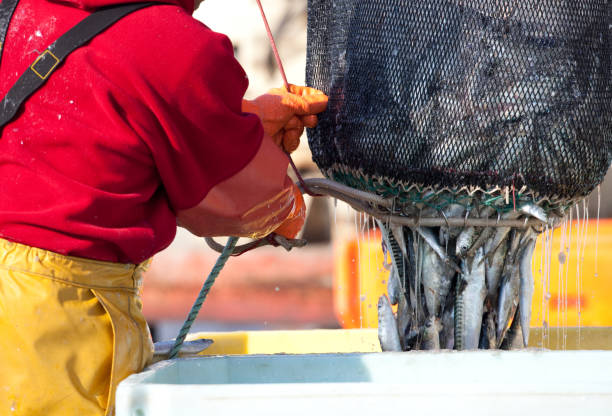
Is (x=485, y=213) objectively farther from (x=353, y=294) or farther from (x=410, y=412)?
(x=353, y=294)

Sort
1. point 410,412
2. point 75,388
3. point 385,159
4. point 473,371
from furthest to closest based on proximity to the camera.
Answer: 1. point 385,159
2. point 473,371
3. point 75,388
4. point 410,412

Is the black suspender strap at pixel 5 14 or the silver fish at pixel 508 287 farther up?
the black suspender strap at pixel 5 14

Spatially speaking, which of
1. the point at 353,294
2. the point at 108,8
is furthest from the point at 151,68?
the point at 353,294

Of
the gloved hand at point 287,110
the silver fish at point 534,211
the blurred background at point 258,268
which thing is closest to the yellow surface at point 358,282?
the blurred background at point 258,268

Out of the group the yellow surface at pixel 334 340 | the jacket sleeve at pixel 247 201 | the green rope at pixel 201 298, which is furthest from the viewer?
the yellow surface at pixel 334 340

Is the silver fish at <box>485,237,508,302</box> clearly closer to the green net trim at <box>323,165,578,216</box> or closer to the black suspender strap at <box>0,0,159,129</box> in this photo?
the green net trim at <box>323,165,578,216</box>

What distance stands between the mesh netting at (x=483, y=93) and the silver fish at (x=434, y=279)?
0.70 ft

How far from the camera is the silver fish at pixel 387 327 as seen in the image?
85.8 inches

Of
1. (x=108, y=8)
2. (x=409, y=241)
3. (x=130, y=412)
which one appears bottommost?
(x=130, y=412)

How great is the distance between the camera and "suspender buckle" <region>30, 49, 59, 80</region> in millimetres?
1409

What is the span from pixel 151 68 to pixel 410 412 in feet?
2.45

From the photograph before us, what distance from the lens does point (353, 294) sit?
4645 mm

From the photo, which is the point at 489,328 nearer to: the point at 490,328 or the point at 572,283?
the point at 490,328

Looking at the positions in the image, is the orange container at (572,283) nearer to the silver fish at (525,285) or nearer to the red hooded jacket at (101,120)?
the silver fish at (525,285)
